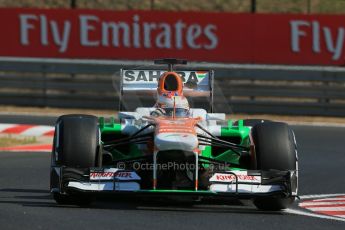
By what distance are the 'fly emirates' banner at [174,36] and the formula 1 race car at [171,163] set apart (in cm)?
1329

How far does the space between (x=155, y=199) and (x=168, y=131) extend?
1.35 m

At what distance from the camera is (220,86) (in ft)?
78.7

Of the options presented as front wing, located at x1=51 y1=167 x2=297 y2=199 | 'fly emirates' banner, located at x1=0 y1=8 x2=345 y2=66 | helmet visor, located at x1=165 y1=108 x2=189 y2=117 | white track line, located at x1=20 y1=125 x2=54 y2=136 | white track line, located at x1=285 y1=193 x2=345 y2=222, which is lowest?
white track line, located at x1=285 y1=193 x2=345 y2=222

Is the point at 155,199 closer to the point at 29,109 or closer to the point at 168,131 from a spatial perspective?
the point at 168,131

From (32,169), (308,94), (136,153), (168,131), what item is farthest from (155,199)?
(308,94)

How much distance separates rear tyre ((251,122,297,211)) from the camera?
11250 millimetres

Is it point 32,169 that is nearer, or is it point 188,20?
point 32,169

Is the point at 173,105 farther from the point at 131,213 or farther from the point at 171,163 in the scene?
the point at 131,213

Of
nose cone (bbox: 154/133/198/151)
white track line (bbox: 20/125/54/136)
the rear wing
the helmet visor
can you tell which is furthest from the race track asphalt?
white track line (bbox: 20/125/54/136)

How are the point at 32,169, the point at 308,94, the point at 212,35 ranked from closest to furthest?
the point at 32,169, the point at 308,94, the point at 212,35

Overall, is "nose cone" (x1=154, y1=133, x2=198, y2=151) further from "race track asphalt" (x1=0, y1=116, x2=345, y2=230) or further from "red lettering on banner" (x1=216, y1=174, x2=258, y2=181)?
"race track asphalt" (x1=0, y1=116, x2=345, y2=230)

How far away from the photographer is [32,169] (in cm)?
1498

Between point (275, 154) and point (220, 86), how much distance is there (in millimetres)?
12728

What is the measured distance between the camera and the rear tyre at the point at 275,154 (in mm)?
11250
